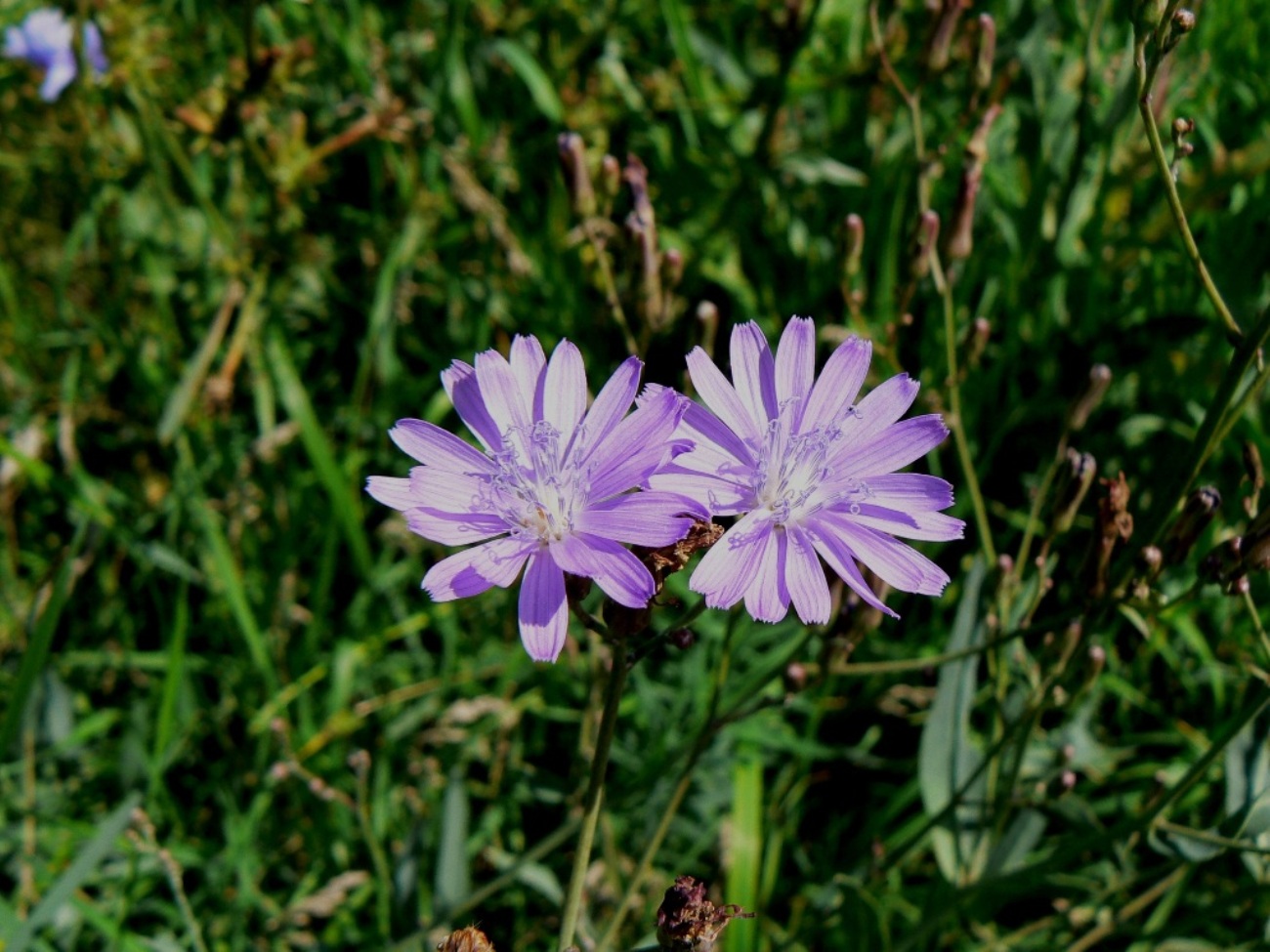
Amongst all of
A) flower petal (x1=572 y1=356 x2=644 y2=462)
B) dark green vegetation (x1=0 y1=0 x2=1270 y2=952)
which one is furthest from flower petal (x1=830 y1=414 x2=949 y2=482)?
dark green vegetation (x1=0 y1=0 x2=1270 y2=952)

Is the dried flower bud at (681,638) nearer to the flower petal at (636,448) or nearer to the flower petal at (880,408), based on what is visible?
the flower petal at (636,448)

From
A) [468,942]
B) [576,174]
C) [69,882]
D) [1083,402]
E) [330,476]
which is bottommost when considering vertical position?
[468,942]

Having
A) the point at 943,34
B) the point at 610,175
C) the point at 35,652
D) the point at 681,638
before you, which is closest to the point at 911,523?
the point at 681,638

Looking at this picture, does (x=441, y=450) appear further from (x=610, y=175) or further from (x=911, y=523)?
(x=610, y=175)

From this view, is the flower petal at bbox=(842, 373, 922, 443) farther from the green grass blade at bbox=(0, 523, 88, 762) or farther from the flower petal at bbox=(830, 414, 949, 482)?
the green grass blade at bbox=(0, 523, 88, 762)

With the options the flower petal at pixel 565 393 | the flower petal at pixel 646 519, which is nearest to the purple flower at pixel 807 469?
the flower petal at pixel 646 519

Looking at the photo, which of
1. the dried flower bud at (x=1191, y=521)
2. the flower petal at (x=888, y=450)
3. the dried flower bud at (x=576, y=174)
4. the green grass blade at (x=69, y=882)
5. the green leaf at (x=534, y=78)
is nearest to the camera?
the flower petal at (x=888, y=450)
